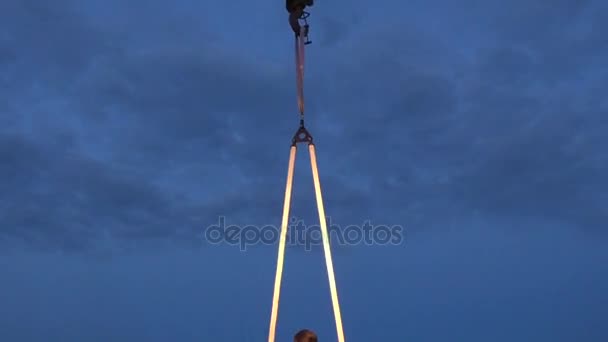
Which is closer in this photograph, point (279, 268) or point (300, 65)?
point (279, 268)

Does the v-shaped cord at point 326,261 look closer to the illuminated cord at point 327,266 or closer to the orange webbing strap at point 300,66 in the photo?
the illuminated cord at point 327,266

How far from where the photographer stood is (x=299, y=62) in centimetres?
715

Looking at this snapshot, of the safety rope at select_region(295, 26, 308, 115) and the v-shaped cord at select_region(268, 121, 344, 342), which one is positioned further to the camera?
the safety rope at select_region(295, 26, 308, 115)

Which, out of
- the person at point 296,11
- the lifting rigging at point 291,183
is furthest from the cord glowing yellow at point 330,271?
the person at point 296,11

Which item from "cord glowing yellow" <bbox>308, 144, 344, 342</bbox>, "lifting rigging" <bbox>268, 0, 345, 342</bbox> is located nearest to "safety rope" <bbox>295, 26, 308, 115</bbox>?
"lifting rigging" <bbox>268, 0, 345, 342</bbox>

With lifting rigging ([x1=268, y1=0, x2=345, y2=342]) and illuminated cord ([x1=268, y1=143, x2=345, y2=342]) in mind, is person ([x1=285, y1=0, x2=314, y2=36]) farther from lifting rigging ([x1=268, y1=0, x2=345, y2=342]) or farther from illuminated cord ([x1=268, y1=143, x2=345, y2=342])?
illuminated cord ([x1=268, y1=143, x2=345, y2=342])

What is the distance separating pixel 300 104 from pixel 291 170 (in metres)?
0.76

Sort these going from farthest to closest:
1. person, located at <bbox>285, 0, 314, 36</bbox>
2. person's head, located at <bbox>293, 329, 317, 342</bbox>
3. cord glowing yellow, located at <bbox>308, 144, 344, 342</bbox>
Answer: person, located at <bbox>285, 0, 314, 36</bbox> < person's head, located at <bbox>293, 329, 317, 342</bbox> < cord glowing yellow, located at <bbox>308, 144, 344, 342</bbox>

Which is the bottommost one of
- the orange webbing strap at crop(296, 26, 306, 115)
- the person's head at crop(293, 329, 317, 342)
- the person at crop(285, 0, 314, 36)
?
the person's head at crop(293, 329, 317, 342)

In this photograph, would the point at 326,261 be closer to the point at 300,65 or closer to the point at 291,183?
the point at 291,183

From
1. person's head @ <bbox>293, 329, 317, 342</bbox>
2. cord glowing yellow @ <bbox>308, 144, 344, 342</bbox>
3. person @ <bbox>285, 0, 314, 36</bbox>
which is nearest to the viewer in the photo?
cord glowing yellow @ <bbox>308, 144, 344, 342</bbox>

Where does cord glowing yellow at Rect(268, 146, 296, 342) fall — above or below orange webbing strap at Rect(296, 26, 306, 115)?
below

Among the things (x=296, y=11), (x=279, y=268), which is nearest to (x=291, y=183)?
(x=279, y=268)

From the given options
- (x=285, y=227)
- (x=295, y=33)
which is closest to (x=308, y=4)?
(x=295, y=33)
